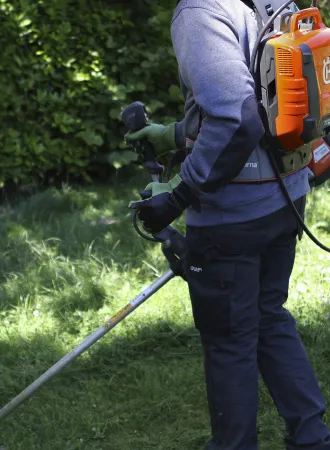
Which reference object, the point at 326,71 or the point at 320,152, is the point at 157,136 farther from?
the point at 326,71

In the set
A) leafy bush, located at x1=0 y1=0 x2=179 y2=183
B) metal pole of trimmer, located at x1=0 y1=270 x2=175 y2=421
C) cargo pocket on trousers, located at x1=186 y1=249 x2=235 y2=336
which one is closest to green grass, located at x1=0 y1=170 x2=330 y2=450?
metal pole of trimmer, located at x1=0 y1=270 x2=175 y2=421

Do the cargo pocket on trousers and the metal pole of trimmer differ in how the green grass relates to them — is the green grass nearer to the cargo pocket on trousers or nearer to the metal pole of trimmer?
the metal pole of trimmer

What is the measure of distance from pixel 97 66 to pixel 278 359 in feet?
12.0

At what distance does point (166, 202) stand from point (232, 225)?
0.73ft

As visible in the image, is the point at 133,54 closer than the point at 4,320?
No

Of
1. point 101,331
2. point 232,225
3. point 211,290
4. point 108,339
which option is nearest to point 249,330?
point 211,290

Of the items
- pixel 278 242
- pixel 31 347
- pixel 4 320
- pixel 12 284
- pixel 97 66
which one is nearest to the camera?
pixel 278 242

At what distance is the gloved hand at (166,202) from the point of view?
2.61 meters

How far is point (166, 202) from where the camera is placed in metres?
2.61

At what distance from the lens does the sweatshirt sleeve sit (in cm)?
240

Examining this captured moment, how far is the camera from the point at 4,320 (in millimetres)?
4145

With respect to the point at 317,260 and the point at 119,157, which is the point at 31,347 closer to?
the point at 317,260

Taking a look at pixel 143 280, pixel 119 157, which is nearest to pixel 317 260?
pixel 143 280

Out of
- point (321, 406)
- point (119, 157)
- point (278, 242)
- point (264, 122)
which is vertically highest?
point (264, 122)
